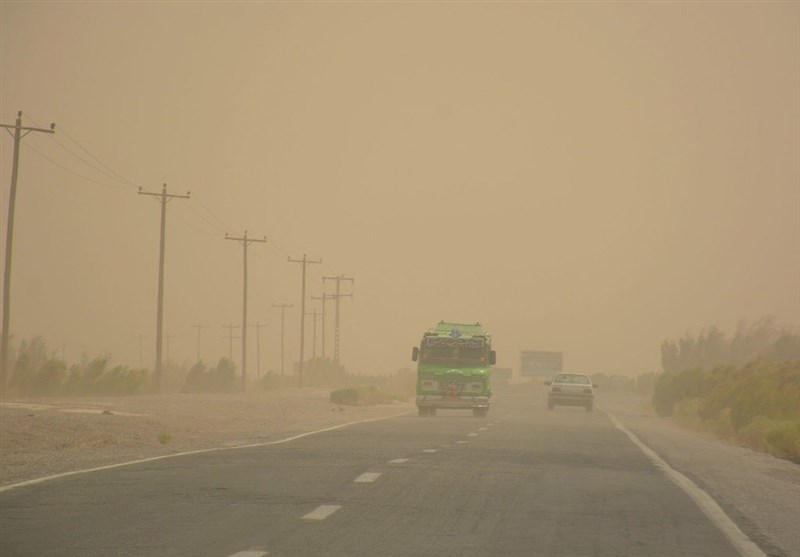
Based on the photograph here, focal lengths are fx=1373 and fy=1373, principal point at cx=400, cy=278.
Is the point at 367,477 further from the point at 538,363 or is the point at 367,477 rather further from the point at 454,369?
the point at 538,363

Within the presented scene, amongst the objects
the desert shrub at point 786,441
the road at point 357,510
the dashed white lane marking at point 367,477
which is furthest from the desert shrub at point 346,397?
the dashed white lane marking at point 367,477

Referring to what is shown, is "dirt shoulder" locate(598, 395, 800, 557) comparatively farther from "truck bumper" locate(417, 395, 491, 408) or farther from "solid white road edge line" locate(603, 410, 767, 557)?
"truck bumper" locate(417, 395, 491, 408)

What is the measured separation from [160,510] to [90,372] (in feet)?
200

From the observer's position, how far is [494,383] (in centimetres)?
15688

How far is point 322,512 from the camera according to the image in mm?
13578

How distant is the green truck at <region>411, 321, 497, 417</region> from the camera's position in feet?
163

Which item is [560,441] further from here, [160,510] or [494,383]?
[494,383]

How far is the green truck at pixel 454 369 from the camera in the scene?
49688mm

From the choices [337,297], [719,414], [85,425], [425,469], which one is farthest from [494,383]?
[425,469]

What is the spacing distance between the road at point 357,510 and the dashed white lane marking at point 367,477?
0.07 metres

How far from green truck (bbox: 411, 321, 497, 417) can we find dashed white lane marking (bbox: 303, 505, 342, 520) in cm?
3554

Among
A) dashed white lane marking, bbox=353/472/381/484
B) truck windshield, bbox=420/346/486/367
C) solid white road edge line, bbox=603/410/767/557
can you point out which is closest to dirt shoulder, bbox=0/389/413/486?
dashed white lane marking, bbox=353/472/381/484

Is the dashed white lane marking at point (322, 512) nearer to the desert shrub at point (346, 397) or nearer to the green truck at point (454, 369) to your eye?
the green truck at point (454, 369)

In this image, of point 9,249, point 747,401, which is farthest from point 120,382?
point 747,401
